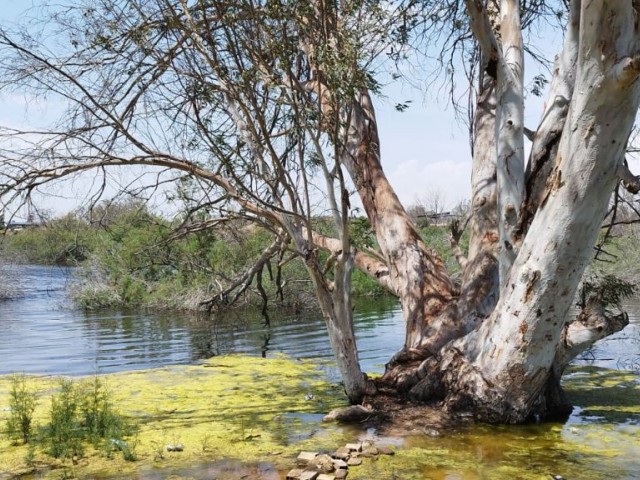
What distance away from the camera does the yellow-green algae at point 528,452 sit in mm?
5027

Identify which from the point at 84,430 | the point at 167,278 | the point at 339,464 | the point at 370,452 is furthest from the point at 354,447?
the point at 167,278

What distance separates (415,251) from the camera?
8.12 metres

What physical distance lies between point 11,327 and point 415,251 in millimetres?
11442

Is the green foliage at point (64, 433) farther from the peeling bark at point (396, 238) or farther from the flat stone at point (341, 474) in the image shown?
the peeling bark at point (396, 238)

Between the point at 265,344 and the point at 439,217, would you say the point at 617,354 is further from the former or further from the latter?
the point at 439,217

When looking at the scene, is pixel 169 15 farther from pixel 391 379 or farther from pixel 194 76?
pixel 391 379

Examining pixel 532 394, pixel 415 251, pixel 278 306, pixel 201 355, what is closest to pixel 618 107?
pixel 532 394

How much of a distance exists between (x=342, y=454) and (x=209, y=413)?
1.98 m

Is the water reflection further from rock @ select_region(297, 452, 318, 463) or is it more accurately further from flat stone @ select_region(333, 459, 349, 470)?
flat stone @ select_region(333, 459, 349, 470)

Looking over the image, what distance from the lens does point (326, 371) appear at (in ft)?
31.9

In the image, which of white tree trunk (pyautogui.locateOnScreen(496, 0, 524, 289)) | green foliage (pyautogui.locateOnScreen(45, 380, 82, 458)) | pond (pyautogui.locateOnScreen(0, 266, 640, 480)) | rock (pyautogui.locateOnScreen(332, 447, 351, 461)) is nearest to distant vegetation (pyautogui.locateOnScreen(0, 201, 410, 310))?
pond (pyautogui.locateOnScreen(0, 266, 640, 480))

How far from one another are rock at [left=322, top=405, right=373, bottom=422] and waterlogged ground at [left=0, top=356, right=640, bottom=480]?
0.53 feet

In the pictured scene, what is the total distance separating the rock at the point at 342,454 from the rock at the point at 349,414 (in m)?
1.03

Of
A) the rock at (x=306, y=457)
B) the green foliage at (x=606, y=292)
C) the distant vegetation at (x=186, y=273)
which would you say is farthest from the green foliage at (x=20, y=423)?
the distant vegetation at (x=186, y=273)
